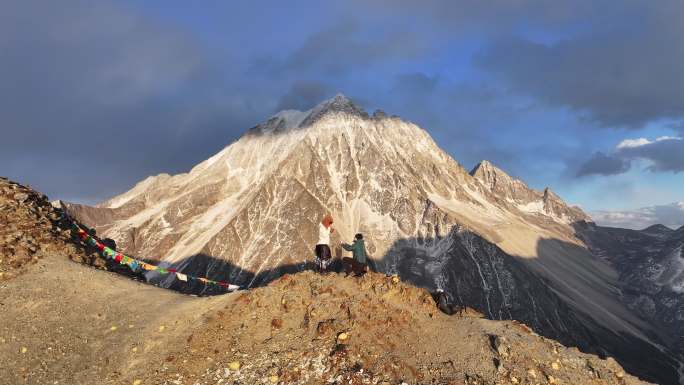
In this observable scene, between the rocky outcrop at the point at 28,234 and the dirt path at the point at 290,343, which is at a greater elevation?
the rocky outcrop at the point at 28,234

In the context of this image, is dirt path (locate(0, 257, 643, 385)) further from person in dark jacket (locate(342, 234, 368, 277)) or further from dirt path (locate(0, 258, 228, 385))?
person in dark jacket (locate(342, 234, 368, 277))

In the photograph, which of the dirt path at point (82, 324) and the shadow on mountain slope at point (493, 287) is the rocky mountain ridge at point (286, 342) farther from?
the shadow on mountain slope at point (493, 287)

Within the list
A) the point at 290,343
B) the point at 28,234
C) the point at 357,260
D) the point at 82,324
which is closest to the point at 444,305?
the point at 357,260

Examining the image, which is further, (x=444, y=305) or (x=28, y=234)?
(x=28, y=234)

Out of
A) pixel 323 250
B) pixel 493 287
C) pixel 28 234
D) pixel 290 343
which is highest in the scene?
pixel 28 234

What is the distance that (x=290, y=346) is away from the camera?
764 inches

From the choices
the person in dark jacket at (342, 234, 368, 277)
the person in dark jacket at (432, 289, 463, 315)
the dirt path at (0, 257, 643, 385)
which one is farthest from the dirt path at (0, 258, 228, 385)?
the person in dark jacket at (432, 289, 463, 315)

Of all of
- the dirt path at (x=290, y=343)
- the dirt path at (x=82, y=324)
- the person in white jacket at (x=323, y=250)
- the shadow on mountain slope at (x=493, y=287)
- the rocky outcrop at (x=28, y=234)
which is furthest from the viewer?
the shadow on mountain slope at (x=493, y=287)

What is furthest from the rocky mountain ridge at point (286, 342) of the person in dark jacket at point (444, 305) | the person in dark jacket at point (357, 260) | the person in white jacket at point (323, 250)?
the person in white jacket at point (323, 250)

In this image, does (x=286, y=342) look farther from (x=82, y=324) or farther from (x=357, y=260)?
(x=82, y=324)

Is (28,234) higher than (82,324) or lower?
higher

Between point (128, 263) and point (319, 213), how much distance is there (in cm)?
16192

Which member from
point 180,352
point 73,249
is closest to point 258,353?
point 180,352

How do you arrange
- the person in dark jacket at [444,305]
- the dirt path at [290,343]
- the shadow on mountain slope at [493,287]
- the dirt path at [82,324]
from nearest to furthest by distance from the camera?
the dirt path at [290,343], the dirt path at [82,324], the person in dark jacket at [444,305], the shadow on mountain slope at [493,287]
